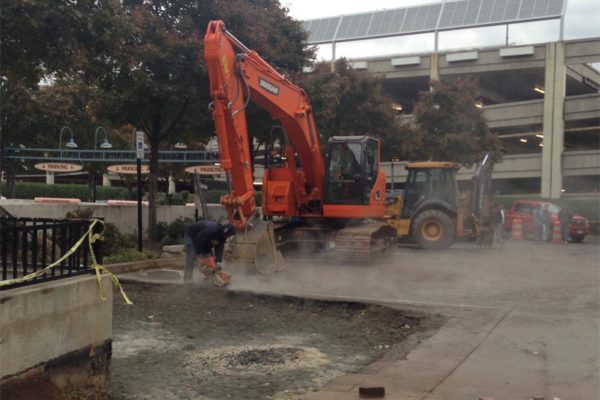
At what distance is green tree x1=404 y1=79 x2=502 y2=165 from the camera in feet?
85.5

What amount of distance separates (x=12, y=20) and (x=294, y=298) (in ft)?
17.6

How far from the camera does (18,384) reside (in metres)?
4.29

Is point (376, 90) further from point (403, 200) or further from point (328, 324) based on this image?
point (328, 324)

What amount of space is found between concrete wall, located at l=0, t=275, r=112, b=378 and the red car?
21327 millimetres

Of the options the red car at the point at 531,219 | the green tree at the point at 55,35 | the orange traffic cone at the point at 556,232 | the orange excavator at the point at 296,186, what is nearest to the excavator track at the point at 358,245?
the orange excavator at the point at 296,186

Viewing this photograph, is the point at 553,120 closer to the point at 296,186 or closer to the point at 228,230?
the point at 296,186

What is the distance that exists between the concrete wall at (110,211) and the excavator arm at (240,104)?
4.69 meters

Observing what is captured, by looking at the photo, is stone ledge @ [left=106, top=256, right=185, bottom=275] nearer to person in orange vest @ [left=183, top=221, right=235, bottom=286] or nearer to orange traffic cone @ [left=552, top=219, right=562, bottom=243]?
person in orange vest @ [left=183, top=221, right=235, bottom=286]

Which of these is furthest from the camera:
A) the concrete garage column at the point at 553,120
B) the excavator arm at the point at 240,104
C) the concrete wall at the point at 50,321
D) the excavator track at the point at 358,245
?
the concrete garage column at the point at 553,120

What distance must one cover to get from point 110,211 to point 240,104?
633 centimetres

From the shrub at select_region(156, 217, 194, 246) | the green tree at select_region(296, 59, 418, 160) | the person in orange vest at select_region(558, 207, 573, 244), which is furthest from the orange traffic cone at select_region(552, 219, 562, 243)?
the shrub at select_region(156, 217, 194, 246)

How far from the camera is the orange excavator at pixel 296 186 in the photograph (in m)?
11.4

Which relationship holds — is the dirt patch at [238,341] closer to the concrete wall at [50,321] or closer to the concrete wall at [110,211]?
the concrete wall at [50,321]

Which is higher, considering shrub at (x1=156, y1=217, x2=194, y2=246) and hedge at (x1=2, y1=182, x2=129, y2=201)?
hedge at (x1=2, y1=182, x2=129, y2=201)
